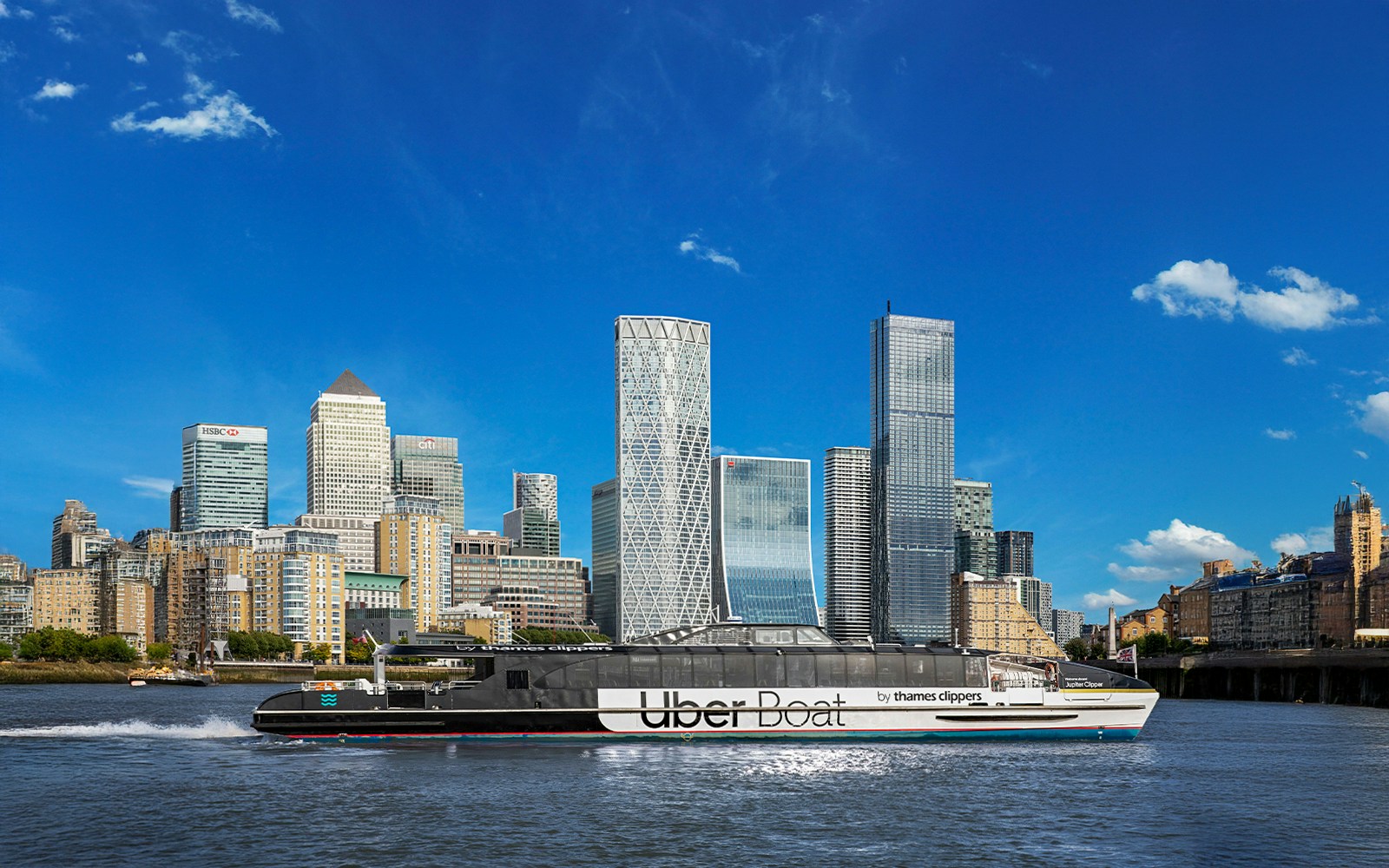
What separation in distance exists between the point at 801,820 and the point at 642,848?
7238 mm

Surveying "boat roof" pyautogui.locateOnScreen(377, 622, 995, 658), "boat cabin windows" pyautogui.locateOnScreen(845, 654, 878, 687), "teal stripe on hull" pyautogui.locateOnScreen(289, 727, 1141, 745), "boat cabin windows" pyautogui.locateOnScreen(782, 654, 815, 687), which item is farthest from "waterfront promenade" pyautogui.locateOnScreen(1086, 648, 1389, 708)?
"boat cabin windows" pyautogui.locateOnScreen(782, 654, 815, 687)

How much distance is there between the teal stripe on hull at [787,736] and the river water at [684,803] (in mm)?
753

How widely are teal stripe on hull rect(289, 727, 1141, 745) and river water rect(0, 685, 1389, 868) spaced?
753 mm

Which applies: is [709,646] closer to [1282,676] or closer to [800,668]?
[800,668]

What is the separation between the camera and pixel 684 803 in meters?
48.8

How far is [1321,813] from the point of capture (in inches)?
1892

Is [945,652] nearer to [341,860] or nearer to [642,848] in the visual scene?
[642,848]

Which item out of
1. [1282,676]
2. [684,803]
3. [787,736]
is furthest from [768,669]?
[1282,676]

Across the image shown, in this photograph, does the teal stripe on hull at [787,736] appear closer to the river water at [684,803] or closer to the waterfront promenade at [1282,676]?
the river water at [684,803]

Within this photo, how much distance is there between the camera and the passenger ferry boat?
67.2 metres

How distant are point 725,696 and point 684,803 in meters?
20.6

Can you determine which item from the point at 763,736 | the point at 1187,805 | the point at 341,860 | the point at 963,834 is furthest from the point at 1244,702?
the point at 341,860

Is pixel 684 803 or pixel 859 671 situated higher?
pixel 859 671

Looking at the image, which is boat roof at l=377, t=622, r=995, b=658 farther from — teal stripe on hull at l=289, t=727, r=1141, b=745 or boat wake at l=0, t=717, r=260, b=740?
boat wake at l=0, t=717, r=260, b=740
